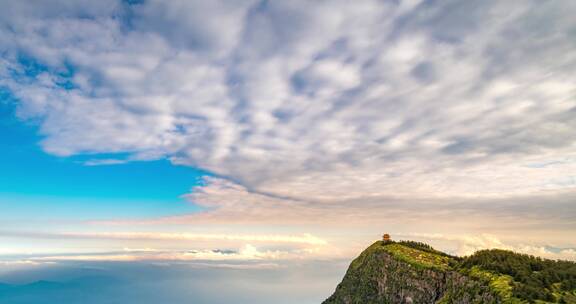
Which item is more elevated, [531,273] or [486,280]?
[531,273]

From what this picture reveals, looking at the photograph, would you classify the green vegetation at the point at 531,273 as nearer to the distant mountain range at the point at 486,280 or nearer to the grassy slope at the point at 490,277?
the distant mountain range at the point at 486,280

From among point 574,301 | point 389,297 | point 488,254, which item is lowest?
point 389,297

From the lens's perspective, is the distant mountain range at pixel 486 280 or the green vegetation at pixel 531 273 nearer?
the green vegetation at pixel 531 273

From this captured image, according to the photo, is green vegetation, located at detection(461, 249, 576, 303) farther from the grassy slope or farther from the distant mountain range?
the grassy slope

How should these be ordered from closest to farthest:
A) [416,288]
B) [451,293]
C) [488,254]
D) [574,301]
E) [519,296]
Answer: [574,301] → [519,296] → [451,293] → [488,254] → [416,288]

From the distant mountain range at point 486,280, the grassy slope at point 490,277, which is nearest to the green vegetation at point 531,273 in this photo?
the distant mountain range at point 486,280

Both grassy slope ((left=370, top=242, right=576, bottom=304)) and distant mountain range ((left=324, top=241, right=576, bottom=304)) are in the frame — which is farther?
distant mountain range ((left=324, top=241, right=576, bottom=304))

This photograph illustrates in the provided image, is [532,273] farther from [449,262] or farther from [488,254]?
[449,262]

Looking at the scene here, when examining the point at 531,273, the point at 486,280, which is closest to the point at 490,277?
the point at 486,280

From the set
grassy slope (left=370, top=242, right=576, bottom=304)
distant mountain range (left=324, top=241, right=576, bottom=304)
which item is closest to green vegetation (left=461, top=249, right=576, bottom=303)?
distant mountain range (left=324, top=241, right=576, bottom=304)

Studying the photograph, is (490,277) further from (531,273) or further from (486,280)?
(531,273)

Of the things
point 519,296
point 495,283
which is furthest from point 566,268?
point 519,296
